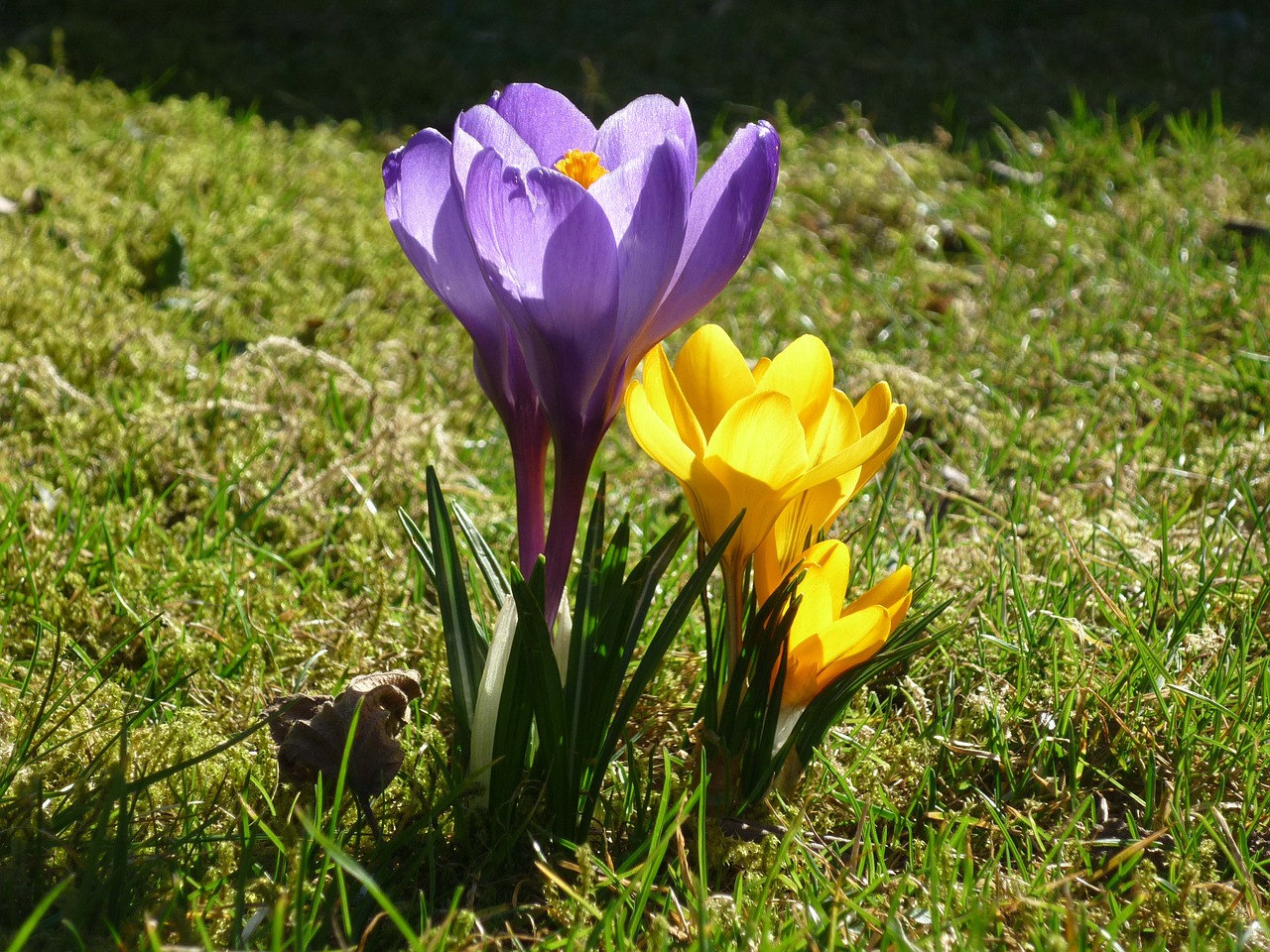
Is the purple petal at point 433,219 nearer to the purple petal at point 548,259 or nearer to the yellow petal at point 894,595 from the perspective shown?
the purple petal at point 548,259

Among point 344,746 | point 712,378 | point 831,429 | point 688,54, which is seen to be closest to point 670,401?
point 712,378

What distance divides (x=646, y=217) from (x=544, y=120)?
0.22 m

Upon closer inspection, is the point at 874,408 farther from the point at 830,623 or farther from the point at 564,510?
the point at 564,510

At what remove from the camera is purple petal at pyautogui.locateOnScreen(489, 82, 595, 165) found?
3.74 feet

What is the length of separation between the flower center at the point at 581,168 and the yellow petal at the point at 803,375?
29 cm

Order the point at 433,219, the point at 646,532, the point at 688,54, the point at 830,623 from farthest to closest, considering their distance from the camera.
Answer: the point at 688,54
the point at 646,532
the point at 830,623
the point at 433,219

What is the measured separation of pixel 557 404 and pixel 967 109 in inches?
155

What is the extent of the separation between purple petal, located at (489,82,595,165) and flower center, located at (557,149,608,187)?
108mm

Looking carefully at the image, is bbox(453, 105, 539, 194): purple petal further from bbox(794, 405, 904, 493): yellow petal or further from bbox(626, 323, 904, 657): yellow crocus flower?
bbox(794, 405, 904, 493): yellow petal

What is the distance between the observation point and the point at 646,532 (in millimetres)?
1767

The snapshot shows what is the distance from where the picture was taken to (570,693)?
1196 millimetres

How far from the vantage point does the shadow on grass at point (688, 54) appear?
432 centimetres

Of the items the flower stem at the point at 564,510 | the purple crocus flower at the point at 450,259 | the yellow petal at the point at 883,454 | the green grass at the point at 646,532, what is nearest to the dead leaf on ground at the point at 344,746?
the green grass at the point at 646,532

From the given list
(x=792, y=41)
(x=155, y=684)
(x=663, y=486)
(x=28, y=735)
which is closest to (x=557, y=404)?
(x=28, y=735)
